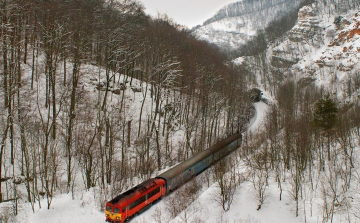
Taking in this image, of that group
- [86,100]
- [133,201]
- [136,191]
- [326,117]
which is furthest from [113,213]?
[326,117]

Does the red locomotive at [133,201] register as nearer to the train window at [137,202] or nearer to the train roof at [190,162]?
the train window at [137,202]

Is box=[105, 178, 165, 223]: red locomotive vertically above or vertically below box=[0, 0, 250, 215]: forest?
below

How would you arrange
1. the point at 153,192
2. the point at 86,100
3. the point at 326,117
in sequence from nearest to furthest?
1. the point at 153,192
2. the point at 326,117
3. the point at 86,100

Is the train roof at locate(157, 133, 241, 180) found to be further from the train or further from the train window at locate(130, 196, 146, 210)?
the train window at locate(130, 196, 146, 210)

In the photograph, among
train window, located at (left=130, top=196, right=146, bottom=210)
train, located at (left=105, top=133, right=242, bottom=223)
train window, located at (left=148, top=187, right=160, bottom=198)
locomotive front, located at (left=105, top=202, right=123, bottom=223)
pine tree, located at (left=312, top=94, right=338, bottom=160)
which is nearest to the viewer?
locomotive front, located at (left=105, top=202, right=123, bottom=223)

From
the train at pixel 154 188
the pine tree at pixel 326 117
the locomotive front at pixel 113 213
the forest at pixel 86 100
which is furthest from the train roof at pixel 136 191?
the pine tree at pixel 326 117

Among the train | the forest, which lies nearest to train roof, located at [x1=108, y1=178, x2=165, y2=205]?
the train

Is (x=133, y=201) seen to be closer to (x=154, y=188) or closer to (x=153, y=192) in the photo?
(x=153, y=192)

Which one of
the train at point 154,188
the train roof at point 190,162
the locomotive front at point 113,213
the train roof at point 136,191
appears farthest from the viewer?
the train roof at point 190,162
